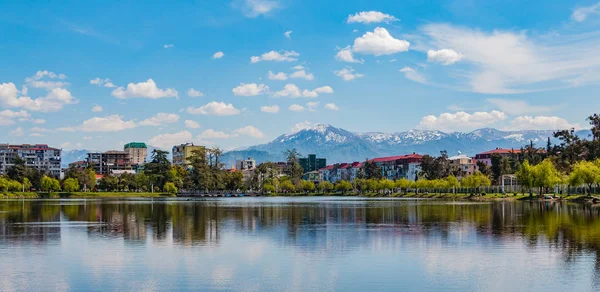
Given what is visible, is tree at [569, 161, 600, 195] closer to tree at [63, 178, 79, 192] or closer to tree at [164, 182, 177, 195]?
tree at [164, 182, 177, 195]

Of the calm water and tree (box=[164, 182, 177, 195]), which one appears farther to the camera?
tree (box=[164, 182, 177, 195])

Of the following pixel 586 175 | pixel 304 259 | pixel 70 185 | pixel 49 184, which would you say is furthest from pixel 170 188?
pixel 304 259

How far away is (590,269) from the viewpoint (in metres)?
25.3

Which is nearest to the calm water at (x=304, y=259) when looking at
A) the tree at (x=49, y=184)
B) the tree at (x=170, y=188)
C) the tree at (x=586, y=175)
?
the tree at (x=586, y=175)

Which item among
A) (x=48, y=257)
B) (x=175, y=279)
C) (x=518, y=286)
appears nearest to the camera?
(x=518, y=286)

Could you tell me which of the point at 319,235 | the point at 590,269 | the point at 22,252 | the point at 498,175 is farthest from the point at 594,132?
the point at 22,252

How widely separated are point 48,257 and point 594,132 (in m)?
126

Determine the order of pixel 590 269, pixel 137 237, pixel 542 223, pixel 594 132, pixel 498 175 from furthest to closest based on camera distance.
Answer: pixel 498 175, pixel 594 132, pixel 542 223, pixel 137 237, pixel 590 269

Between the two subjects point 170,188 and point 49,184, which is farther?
point 170,188

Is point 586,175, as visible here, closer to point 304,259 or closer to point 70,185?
point 304,259

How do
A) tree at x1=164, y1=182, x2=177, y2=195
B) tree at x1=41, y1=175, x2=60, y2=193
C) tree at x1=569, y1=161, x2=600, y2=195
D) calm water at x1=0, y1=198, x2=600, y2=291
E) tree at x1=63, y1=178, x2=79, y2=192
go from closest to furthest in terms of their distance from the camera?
calm water at x1=0, y1=198, x2=600, y2=291, tree at x1=569, y1=161, x2=600, y2=195, tree at x1=41, y1=175, x2=60, y2=193, tree at x1=63, y1=178, x2=79, y2=192, tree at x1=164, y1=182, x2=177, y2=195

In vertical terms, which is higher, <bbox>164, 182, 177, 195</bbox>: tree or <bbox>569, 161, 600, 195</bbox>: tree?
<bbox>569, 161, 600, 195</bbox>: tree

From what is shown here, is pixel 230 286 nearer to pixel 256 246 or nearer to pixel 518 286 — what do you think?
pixel 518 286

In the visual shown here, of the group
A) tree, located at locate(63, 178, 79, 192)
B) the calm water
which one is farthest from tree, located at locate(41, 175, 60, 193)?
the calm water
